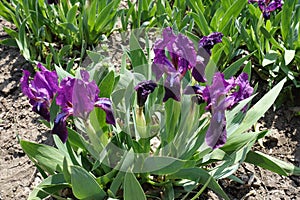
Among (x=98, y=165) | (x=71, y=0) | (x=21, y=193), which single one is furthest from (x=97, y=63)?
(x=71, y=0)

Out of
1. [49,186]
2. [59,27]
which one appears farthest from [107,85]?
[59,27]

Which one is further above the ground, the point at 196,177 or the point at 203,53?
the point at 203,53

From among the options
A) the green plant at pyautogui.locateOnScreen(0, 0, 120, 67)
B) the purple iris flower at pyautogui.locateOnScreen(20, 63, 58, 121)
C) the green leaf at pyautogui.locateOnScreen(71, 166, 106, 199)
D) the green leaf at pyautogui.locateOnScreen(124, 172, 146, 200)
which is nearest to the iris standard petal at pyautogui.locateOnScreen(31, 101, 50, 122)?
the purple iris flower at pyautogui.locateOnScreen(20, 63, 58, 121)

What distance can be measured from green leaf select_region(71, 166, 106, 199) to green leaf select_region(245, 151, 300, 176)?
688mm

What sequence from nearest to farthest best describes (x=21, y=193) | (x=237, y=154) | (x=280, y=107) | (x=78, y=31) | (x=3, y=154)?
(x=237, y=154), (x=21, y=193), (x=3, y=154), (x=280, y=107), (x=78, y=31)

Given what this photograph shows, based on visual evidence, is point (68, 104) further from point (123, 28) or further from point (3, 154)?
point (123, 28)

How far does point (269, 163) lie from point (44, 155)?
953mm

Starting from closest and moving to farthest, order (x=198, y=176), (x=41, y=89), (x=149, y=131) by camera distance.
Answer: (x=41, y=89) → (x=198, y=176) → (x=149, y=131)

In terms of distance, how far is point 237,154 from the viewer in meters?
1.98

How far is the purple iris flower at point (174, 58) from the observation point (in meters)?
1.68

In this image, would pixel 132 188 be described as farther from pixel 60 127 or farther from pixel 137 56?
pixel 137 56

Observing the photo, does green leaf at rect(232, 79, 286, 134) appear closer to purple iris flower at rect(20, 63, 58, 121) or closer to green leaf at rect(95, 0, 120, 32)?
purple iris flower at rect(20, 63, 58, 121)

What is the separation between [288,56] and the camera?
2.59m

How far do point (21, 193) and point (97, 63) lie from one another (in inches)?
28.5
